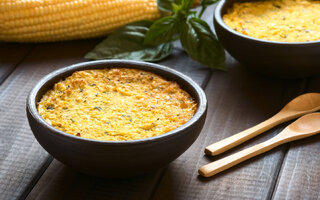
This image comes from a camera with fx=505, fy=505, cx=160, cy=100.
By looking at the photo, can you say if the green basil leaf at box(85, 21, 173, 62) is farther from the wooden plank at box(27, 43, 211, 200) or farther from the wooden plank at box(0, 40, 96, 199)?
the wooden plank at box(27, 43, 211, 200)

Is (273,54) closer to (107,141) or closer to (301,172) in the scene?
(301,172)

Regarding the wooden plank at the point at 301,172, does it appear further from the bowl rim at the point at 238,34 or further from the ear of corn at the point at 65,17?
the ear of corn at the point at 65,17

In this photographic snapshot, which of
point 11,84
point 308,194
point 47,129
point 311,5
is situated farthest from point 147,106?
point 311,5

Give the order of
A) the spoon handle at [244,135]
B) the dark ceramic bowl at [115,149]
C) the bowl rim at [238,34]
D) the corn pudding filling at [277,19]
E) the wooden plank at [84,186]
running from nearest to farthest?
the dark ceramic bowl at [115,149] → the wooden plank at [84,186] → the spoon handle at [244,135] → the bowl rim at [238,34] → the corn pudding filling at [277,19]

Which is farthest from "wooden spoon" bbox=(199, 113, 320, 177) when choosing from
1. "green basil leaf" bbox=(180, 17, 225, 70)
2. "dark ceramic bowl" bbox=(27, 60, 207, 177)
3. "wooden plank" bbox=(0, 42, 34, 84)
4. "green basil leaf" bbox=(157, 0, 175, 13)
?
"wooden plank" bbox=(0, 42, 34, 84)

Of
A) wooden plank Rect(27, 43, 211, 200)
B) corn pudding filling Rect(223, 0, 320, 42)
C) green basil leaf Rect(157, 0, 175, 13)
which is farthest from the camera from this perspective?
green basil leaf Rect(157, 0, 175, 13)

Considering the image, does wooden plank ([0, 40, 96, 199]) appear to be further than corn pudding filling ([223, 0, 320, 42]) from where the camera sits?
No

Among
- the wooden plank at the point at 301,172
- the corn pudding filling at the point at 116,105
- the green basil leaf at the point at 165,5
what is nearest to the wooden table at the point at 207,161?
the wooden plank at the point at 301,172
